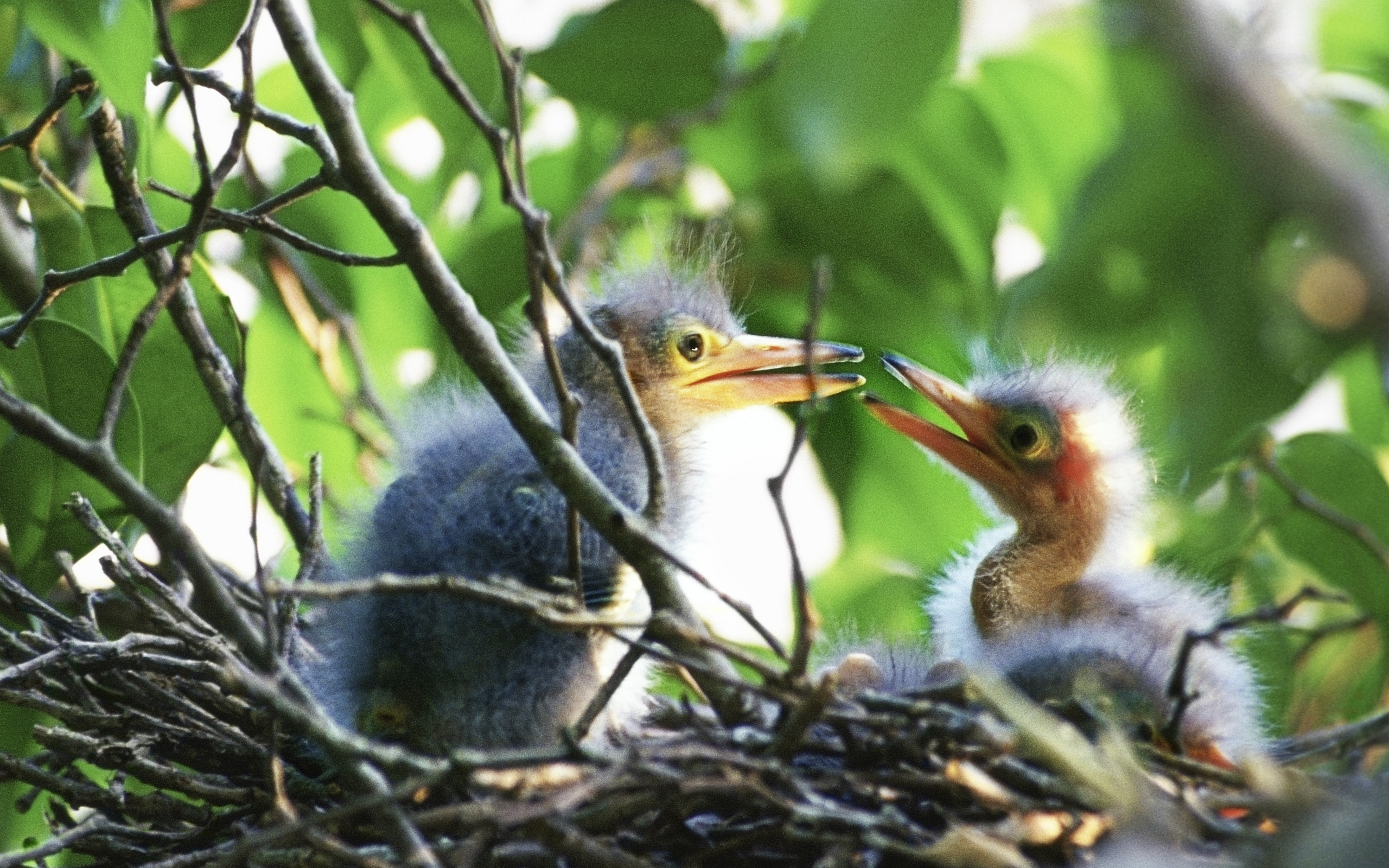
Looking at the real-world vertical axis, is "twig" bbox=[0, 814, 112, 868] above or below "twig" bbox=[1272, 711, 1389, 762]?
below

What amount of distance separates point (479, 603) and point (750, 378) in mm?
838

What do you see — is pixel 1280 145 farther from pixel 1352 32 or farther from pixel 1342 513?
pixel 1342 513

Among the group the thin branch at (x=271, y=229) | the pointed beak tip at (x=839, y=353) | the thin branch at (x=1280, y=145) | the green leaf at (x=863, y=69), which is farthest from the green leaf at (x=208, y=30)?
the thin branch at (x=1280, y=145)

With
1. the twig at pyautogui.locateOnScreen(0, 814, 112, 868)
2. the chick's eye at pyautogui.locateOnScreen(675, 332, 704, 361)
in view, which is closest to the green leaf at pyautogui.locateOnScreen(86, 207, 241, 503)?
the twig at pyautogui.locateOnScreen(0, 814, 112, 868)

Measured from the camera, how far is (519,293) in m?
2.63

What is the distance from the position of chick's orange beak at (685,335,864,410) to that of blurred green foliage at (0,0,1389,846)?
1.01 feet

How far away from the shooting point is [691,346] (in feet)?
7.47

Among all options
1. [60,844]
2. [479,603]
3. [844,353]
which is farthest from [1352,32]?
[60,844]

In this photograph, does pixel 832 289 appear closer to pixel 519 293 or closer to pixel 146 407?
pixel 519 293

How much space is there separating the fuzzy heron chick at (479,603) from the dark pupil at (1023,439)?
735 mm

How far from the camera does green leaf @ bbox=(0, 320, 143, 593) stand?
6.21 ft

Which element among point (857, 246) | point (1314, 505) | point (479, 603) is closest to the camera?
point (479, 603)

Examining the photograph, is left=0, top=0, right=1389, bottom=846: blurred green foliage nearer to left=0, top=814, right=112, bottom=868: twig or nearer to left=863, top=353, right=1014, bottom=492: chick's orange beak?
left=863, top=353, right=1014, bottom=492: chick's orange beak

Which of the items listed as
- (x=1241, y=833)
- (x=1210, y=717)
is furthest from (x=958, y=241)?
(x=1241, y=833)
